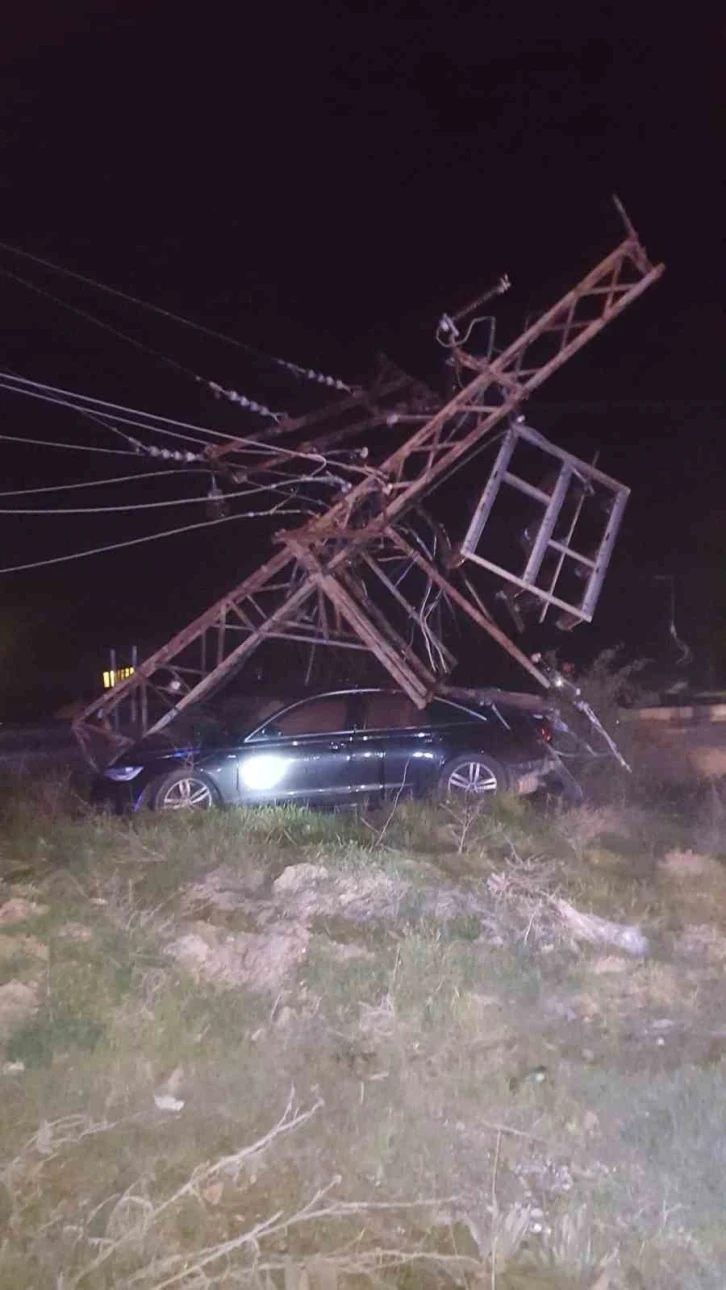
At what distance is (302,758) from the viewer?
12586mm

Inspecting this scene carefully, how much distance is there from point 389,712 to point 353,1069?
732 centimetres

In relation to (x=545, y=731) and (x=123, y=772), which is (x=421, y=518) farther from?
(x=123, y=772)

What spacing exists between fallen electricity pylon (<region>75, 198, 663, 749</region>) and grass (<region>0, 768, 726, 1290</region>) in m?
3.70

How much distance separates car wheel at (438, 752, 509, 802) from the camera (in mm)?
12859

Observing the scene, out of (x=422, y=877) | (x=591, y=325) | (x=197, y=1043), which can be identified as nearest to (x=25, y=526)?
(x=591, y=325)

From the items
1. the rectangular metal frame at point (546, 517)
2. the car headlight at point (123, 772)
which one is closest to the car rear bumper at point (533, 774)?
the rectangular metal frame at point (546, 517)

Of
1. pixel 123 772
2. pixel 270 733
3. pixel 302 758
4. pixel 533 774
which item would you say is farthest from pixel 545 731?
pixel 123 772

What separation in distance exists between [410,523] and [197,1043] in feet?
29.1

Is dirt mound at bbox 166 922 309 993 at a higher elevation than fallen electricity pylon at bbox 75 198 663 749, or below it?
below

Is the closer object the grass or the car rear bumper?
the grass

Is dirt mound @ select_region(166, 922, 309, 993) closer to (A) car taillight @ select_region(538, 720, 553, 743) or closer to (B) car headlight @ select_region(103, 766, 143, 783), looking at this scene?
(B) car headlight @ select_region(103, 766, 143, 783)

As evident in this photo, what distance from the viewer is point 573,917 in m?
7.77

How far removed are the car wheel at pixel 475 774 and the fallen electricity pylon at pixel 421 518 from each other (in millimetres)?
834

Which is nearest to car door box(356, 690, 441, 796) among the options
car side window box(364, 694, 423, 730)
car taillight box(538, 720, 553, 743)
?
car side window box(364, 694, 423, 730)
